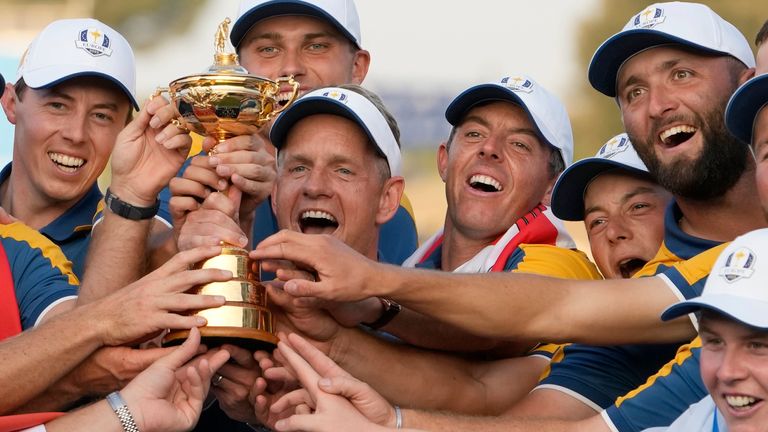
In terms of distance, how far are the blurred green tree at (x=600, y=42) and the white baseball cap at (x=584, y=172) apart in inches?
135

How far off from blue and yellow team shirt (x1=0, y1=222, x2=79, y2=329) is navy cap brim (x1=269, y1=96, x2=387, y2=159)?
81cm

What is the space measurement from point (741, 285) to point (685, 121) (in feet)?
4.29

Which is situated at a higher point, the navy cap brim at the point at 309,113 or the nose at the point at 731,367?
the navy cap brim at the point at 309,113

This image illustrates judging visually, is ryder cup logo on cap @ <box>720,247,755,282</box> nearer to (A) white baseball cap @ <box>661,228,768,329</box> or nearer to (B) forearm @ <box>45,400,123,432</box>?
(A) white baseball cap @ <box>661,228,768,329</box>

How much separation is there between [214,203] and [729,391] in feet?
4.93

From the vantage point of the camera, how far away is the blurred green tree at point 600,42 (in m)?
8.63

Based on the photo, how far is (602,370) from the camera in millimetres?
4512

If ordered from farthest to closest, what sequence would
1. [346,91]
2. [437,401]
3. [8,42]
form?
[8,42] → [346,91] → [437,401]

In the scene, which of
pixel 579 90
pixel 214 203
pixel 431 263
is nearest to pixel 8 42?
pixel 579 90

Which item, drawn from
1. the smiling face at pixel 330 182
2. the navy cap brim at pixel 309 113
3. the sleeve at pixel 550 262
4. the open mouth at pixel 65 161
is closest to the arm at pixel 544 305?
the sleeve at pixel 550 262

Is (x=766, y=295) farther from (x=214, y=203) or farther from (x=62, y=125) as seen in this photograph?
(x=62, y=125)

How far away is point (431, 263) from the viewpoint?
534cm

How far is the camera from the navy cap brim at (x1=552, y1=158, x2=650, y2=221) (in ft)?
16.5

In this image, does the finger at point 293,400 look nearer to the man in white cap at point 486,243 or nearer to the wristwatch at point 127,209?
the man in white cap at point 486,243
